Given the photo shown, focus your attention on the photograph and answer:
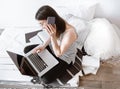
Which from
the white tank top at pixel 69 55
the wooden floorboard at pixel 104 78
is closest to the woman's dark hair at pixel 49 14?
the white tank top at pixel 69 55

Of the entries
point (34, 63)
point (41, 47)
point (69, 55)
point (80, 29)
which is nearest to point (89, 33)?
point (80, 29)

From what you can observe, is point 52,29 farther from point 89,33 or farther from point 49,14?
point 89,33

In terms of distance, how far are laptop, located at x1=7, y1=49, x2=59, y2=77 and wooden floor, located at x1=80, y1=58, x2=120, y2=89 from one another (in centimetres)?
34

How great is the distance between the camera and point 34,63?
5.68 feet

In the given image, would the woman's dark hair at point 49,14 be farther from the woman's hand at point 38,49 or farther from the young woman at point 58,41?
the woman's hand at point 38,49

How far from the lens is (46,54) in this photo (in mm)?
1767

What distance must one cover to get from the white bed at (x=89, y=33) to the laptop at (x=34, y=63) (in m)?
0.32

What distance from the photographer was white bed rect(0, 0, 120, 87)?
1959 mm

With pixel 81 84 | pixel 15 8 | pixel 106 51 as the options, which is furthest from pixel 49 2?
pixel 81 84

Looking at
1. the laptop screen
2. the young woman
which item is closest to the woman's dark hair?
the young woman

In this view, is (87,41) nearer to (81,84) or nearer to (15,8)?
(81,84)

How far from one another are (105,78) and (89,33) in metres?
0.45

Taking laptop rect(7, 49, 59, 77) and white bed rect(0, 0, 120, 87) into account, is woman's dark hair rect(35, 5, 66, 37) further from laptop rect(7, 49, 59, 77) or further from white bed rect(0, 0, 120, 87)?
white bed rect(0, 0, 120, 87)

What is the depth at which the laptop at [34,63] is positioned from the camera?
5.64ft
